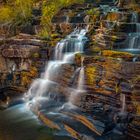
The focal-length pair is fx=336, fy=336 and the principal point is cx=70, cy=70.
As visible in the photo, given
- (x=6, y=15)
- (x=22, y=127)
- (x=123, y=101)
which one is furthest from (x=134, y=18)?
(x=6, y=15)

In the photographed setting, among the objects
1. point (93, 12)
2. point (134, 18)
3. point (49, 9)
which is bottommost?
point (134, 18)

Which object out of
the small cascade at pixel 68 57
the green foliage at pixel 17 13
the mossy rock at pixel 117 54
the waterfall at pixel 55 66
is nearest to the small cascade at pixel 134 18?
the waterfall at pixel 55 66

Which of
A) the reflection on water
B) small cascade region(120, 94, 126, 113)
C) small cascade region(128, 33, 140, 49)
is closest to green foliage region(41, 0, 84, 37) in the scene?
small cascade region(128, 33, 140, 49)

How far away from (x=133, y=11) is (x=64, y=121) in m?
12.8

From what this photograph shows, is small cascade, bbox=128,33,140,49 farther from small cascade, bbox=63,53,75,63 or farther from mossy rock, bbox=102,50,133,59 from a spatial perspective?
small cascade, bbox=63,53,75,63

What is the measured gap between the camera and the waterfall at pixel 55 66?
2270 cm

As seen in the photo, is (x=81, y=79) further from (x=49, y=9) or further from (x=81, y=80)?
(x=49, y=9)

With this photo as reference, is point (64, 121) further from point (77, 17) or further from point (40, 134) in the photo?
point (77, 17)

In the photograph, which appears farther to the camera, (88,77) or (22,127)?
(88,77)

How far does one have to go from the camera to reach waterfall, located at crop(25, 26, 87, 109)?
894 inches

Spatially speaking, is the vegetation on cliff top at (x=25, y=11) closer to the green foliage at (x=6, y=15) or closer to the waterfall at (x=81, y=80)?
the green foliage at (x=6, y=15)

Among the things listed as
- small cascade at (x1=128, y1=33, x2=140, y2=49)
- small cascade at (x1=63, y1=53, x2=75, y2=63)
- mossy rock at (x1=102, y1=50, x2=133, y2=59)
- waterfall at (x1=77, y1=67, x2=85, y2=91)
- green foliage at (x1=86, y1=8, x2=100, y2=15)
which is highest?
green foliage at (x1=86, y1=8, x2=100, y2=15)

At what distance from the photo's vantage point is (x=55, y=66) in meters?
23.3

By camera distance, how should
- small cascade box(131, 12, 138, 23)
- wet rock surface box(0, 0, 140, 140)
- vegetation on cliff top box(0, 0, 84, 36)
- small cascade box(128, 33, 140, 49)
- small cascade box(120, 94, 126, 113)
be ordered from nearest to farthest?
wet rock surface box(0, 0, 140, 140), small cascade box(120, 94, 126, 113), small cascade box(128, 33, 140, 49), small cascade box(131, 12, 138, 23), vegetation on cliff top box(0, 0, 84, 36)
